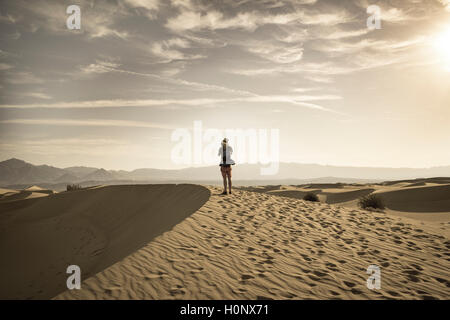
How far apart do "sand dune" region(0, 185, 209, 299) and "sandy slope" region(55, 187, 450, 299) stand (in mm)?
1351

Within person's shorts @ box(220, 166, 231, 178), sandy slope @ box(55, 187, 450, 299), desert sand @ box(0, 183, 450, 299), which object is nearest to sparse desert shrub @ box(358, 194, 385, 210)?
desert sand @ box(0, 183, 450, 299)

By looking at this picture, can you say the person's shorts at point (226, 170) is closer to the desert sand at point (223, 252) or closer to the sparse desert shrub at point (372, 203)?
the desert sand at point (223, 252)

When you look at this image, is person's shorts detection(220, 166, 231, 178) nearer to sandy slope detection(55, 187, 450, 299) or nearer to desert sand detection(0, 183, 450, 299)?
desert sand detection(0, 183, 450, 299)

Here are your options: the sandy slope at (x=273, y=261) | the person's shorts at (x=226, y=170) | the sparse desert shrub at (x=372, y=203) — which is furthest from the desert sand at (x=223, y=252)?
the sparse desert shrub at (x=372, y=203)

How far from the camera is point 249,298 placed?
491cm

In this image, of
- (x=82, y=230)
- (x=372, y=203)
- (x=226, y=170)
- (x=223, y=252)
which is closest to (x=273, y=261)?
(x=223, y=252)

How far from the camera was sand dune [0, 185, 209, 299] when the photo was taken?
7.66 m

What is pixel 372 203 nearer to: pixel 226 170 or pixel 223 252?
pixel 226 170

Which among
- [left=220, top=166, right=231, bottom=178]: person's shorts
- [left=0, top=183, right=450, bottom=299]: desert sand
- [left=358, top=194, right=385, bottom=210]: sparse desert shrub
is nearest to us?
[left=0, top=183, right=450, bottom=299]: desert sand

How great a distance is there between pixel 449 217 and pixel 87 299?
17.5 metres

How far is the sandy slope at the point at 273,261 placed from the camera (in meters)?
5.16

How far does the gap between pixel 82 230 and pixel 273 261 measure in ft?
34.0
